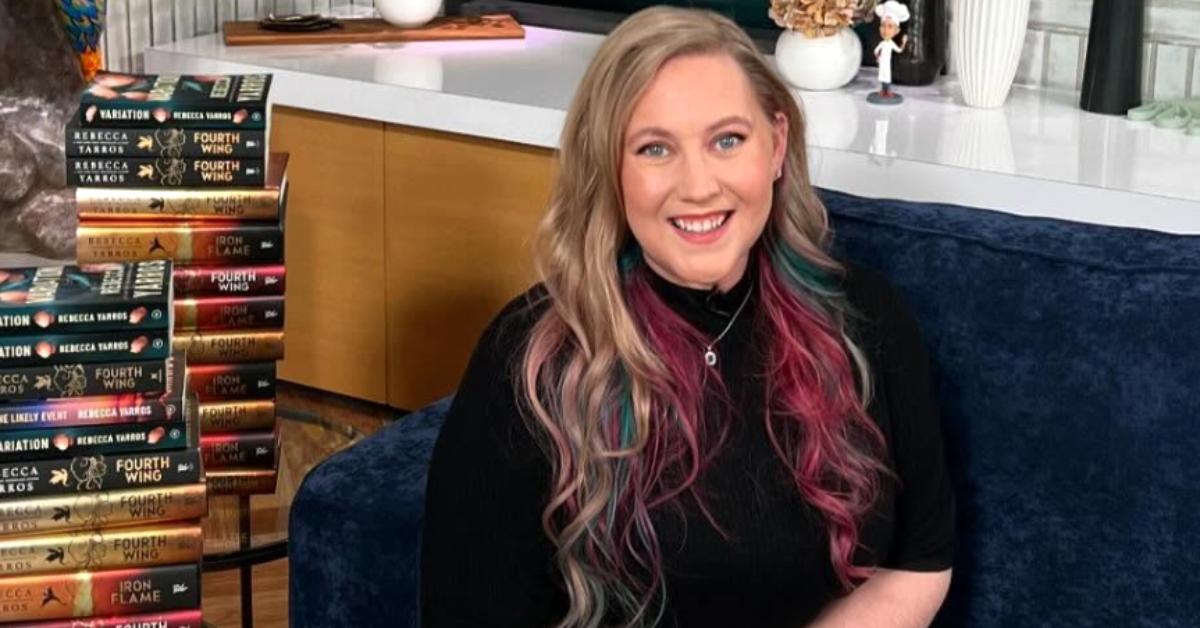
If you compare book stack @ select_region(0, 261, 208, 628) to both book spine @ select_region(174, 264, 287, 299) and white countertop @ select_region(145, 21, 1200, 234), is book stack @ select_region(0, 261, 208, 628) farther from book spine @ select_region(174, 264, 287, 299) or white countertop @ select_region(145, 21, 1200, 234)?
white countertop @ select_region(145, 21, 1200, 234)

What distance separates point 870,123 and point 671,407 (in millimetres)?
1288

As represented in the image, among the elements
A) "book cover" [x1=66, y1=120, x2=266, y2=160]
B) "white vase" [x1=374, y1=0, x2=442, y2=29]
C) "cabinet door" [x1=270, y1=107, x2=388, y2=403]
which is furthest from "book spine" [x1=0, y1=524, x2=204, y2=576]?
"white vase" [x1=374, y1=0, x2=442, y2=29]

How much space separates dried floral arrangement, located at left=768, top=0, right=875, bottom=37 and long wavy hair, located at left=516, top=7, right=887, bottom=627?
1.29m

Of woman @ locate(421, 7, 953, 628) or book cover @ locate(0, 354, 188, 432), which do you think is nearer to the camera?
woman @ locate(421, 7, 953, 628)

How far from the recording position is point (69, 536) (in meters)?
2.07

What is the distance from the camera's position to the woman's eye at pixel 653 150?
1.83 metres

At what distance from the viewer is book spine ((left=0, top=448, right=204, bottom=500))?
2051 millimetres

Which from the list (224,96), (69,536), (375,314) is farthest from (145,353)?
(375,314)

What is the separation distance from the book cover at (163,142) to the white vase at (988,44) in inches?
47.9

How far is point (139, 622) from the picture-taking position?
2.10 m

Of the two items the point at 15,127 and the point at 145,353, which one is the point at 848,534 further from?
the point at 15,127

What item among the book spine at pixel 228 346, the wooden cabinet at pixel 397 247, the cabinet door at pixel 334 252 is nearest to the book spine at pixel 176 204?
the book spine at pixel 228 346

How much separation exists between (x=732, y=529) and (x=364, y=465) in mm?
435

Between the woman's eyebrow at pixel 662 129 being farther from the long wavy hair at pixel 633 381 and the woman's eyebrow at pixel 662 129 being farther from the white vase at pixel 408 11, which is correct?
the white vase at pixel 408 11
